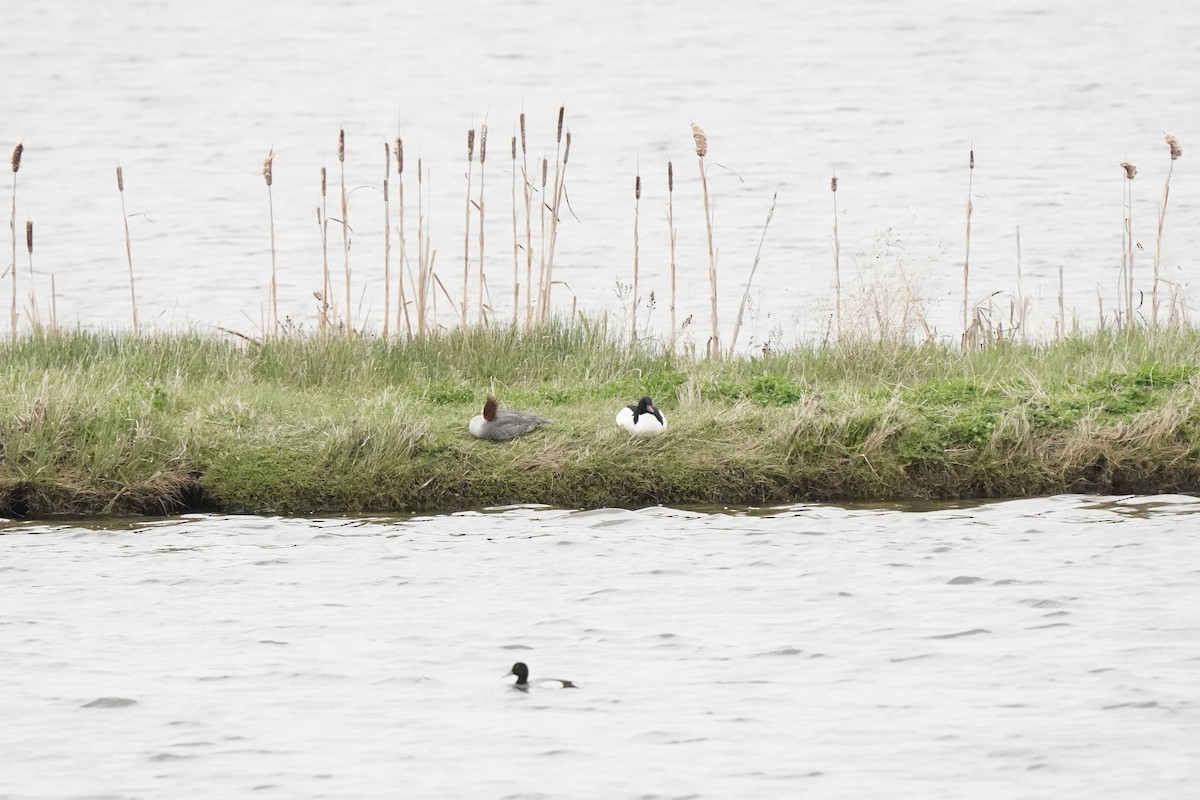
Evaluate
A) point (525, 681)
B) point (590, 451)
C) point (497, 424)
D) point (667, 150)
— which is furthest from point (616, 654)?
point (667, 150)

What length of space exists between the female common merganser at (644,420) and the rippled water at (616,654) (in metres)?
0.65

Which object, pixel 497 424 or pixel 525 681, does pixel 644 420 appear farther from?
pixel 525 681

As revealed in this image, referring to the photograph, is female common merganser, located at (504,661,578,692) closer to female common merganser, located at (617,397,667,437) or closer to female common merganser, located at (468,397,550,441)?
female common merganser, located at (617,397,667,437)

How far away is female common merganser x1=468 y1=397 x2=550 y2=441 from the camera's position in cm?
1109

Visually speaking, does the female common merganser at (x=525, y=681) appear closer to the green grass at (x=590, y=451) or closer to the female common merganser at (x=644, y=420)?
the green grass at (x=590, y=451)

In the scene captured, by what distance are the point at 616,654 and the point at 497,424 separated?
11.0ft

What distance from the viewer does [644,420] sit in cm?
1094

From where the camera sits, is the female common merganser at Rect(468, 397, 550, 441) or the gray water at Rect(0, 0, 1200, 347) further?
the gray water at Rect(0, 0, 1200, 347)

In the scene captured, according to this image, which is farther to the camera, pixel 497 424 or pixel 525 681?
pixel 497 424

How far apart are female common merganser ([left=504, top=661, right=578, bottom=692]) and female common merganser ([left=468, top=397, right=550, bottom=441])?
3695 mm

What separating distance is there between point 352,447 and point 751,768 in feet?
16.6

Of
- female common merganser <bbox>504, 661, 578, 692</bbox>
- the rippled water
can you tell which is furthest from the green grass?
female common merganser <bbox>504, 661, 578, 692</bbox>

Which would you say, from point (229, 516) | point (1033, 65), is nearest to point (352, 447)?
point (229, 516)

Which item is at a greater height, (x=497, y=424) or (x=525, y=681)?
(x=497, y=424)
